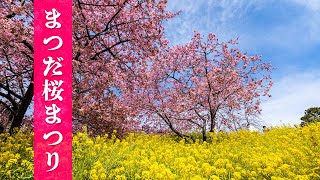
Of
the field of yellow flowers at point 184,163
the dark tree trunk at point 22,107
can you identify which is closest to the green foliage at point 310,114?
the field of yellow flowers at point 184,163

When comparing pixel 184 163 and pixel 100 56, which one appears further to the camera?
pixel 100 56

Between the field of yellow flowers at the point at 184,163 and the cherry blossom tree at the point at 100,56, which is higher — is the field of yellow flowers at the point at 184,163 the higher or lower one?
the lower one

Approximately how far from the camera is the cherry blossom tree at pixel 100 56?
11.9 m

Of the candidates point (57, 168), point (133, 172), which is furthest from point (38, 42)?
point (133, 172)

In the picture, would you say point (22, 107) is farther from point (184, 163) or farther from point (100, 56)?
point (184, 163)

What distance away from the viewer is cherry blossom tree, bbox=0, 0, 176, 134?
11930 millimetres

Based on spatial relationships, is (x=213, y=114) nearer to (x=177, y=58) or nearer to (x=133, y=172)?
(x=177, y=58)

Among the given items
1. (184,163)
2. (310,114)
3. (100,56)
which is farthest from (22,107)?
(310,114)

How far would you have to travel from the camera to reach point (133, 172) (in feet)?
27.8

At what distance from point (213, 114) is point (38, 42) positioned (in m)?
8.60

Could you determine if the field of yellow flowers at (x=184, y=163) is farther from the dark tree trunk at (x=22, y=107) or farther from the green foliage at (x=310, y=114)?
the green foliage at (x=310, y=114)

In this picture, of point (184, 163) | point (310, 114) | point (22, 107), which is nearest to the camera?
point (184, 163)

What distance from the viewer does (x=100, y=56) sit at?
1289 centimetres

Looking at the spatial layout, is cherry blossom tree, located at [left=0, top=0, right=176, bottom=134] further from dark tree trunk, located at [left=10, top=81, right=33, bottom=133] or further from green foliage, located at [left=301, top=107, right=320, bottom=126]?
green foliage, located at [left=301, top=107, right=320, bottom=126]
